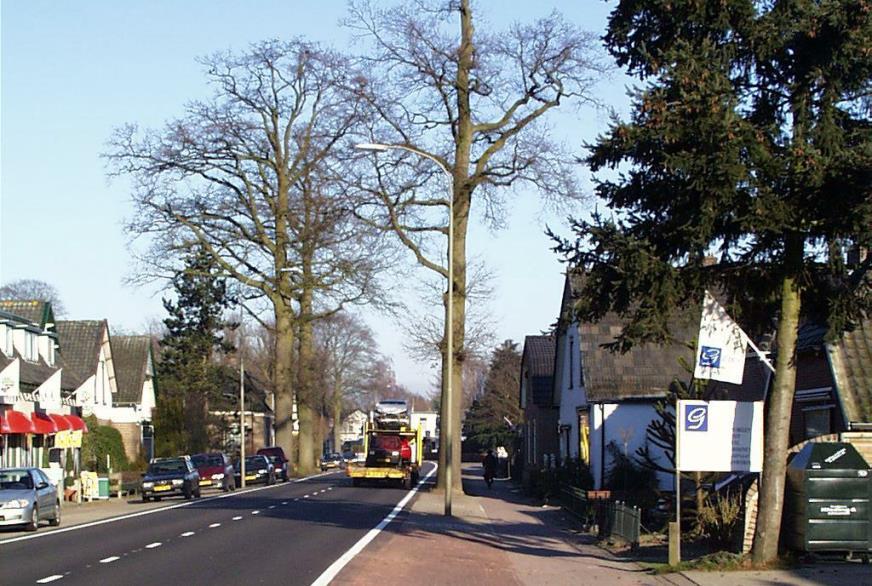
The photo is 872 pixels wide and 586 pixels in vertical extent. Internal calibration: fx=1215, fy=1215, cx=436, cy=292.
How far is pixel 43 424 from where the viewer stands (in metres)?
45.8

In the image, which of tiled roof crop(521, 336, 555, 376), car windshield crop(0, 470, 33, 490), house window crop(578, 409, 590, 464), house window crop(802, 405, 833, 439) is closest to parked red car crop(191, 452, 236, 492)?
tiled roof crop(521, 336, 555, 376)

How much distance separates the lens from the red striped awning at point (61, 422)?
4794 cm

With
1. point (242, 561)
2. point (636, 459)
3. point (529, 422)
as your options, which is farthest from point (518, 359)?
point (242, 561)

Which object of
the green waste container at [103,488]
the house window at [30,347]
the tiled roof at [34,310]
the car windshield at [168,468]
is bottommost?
the green waste container at [103,488]

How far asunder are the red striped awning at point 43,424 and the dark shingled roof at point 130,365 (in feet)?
55.5

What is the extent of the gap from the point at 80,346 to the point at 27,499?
31.5 meters

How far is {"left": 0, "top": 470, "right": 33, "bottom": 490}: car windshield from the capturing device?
94.2ft

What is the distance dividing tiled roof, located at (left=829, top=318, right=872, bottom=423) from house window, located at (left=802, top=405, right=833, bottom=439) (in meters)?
1.00

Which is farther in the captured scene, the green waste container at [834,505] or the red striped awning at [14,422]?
the red striped awning at [14,422]

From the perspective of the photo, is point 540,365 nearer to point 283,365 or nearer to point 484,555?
point 283,365

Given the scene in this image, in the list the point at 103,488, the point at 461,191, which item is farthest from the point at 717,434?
the point at 103,488

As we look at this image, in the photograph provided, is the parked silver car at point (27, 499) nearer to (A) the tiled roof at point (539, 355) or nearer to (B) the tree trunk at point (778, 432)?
(B) the tree trunk at point (778, 432)

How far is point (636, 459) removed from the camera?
115ft

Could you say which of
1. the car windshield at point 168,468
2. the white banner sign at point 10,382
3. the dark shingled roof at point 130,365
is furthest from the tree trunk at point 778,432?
the dark shingled roof at point 130,365
